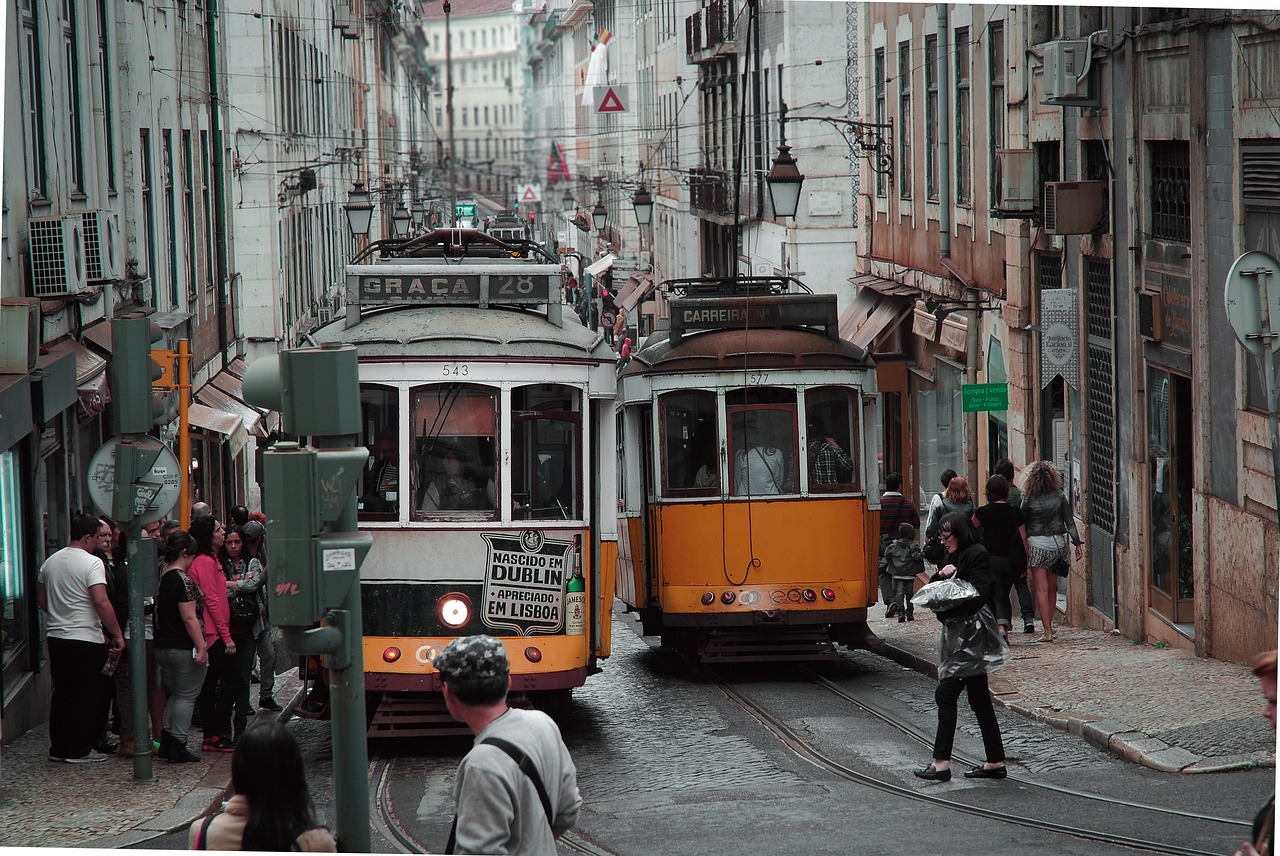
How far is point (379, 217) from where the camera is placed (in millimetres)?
56250

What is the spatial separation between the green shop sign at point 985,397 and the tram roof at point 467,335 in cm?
664

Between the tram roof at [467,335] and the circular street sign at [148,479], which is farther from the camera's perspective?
the tram roof at [467,335]

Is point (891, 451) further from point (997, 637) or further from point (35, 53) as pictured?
point (35, 53)

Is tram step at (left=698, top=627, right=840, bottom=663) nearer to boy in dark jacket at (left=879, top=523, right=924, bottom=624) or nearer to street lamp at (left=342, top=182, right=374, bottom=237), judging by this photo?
boy in dark jacket at (left=879, top=523, right=924, bottom=624)

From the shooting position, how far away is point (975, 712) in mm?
9383

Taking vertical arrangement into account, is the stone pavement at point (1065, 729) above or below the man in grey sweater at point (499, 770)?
below

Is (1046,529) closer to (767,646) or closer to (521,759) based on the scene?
(767,646)

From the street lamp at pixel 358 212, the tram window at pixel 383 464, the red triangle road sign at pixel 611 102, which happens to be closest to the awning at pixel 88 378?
the tram window at pixel 383 464

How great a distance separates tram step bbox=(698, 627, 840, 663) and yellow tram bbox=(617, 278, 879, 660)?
0.04 feet

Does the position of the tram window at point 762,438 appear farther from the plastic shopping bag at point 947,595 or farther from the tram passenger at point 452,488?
the plastic shopping bag at point 947,595

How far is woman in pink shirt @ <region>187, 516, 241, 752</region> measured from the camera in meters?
10.4

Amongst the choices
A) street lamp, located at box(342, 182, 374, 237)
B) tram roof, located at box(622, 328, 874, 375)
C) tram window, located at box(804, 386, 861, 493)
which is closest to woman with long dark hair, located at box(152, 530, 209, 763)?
tram roof, located at box(622, 328, 874, 375)

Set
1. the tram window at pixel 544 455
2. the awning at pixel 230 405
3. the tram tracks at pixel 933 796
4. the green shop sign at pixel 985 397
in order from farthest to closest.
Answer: the awning at pixel 230 405 < the green shop sign at pixel 985 397 < the tram window at pixel 544 455 < the tram tracks at pixel 933 796

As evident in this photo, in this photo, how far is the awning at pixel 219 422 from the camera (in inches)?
766
